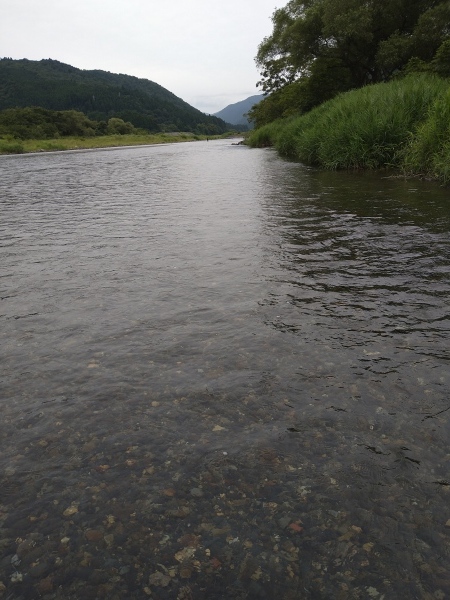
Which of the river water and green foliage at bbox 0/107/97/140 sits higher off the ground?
green foliage at bbox 0/107/97/140

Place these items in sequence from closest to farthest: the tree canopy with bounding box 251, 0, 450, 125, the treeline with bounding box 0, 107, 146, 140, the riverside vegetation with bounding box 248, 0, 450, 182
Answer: the riverside vegetation with bounding box 248, 0, 450, 182 → the tree canopy with bounding box 251, 0, 450, 125 → the treeline with bounding box 0, 107, 146, 140

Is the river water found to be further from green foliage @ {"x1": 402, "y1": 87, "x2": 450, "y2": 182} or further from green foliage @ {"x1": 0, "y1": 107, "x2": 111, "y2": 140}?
green foliage @ {"x1": 0, "y1": 107, "x2": 111, "y2": 140}

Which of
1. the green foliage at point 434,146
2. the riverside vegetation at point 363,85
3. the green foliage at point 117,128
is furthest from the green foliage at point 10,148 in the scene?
the green foliage at point 117,128

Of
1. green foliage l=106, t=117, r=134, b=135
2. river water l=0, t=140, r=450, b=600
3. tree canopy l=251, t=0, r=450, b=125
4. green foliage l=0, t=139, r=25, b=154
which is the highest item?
tree canopy l=251, t=0, r=450, b=125

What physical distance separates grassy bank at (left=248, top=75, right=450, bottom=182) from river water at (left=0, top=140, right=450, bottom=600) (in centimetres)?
757

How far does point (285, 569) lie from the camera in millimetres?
2385

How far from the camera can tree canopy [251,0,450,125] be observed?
114ft

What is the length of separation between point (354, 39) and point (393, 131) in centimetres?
2795

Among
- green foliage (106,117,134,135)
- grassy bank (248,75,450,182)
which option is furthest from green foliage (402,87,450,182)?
green foliage (106,117,134,135)

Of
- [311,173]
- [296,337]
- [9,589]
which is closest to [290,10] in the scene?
Result: [311,173]

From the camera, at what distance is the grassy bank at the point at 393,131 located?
13.8 meters

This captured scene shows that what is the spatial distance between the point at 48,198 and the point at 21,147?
180ft

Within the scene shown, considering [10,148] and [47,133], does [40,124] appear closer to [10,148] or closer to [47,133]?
[47,133]

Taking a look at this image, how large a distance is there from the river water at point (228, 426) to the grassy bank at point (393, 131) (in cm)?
757
